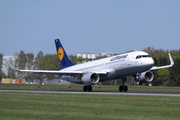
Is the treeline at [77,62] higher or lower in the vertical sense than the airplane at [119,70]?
higher

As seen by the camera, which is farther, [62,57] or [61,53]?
[61,53]

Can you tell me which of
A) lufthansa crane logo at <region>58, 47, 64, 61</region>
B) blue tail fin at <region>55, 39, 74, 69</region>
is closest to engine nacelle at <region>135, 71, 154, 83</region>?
blue tail fin at <region>55, 39, 74, 69</region>

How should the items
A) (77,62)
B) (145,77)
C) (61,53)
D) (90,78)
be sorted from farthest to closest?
(77,62), (61,53), (145,77), (90,78)

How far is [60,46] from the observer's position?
57812 millimetres

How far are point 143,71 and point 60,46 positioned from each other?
1712 cm

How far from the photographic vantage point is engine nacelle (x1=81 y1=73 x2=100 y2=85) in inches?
1791

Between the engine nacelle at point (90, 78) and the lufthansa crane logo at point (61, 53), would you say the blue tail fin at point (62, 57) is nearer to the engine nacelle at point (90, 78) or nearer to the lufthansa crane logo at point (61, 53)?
the lufthansa crane logo at point (61, 53)

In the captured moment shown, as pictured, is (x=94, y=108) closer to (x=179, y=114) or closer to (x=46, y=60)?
(x=179, y=114)

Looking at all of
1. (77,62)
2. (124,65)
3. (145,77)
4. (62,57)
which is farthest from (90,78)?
(77,62)

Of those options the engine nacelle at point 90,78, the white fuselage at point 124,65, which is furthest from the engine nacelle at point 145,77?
the engine nacelle at point 90,78

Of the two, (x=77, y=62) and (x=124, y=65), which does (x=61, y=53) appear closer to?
(x=124, y=65)

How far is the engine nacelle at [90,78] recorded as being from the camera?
4549 cm

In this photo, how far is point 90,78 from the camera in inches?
1788

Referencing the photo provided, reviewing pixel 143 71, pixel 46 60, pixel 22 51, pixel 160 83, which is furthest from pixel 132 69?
pixel 22 51
